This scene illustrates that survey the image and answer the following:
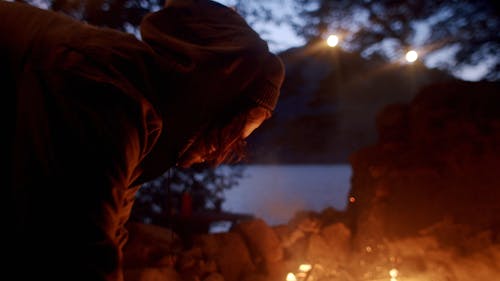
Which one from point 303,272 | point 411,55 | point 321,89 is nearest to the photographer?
point 303,272

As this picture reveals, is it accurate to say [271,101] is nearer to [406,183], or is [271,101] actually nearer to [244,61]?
[244,61]

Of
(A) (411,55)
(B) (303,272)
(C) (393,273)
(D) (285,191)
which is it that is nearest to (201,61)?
(B) (303,272)

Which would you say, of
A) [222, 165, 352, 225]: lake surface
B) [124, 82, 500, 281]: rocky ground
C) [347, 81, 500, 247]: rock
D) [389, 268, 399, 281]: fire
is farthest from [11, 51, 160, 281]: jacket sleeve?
[222, 165, 352, 225]: lake surface

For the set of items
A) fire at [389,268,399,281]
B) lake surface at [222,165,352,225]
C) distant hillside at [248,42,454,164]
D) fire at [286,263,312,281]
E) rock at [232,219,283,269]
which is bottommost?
fire at [286,263,312,281]

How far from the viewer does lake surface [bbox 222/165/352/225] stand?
39.1 feet

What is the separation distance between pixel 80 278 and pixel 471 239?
476 cm

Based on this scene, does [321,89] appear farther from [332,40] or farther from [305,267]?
[305,267]

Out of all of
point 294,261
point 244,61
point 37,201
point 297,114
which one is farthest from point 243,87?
point 297,114

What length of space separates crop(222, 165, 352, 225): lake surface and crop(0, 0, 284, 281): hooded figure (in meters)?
8.47

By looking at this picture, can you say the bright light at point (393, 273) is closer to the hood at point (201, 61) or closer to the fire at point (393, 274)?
the fire at point (393, 274)

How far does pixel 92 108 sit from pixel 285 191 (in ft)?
56.8

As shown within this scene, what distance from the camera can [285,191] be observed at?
59.5ft

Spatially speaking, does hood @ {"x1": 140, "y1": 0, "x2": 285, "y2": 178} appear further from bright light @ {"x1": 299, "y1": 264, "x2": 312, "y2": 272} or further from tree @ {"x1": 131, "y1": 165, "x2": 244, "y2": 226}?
tree @ {"x1": 131, "y1": 165, "x2": 244, "y2": 226}

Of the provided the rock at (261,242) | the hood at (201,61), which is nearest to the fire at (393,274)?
the rock at (261,242)
